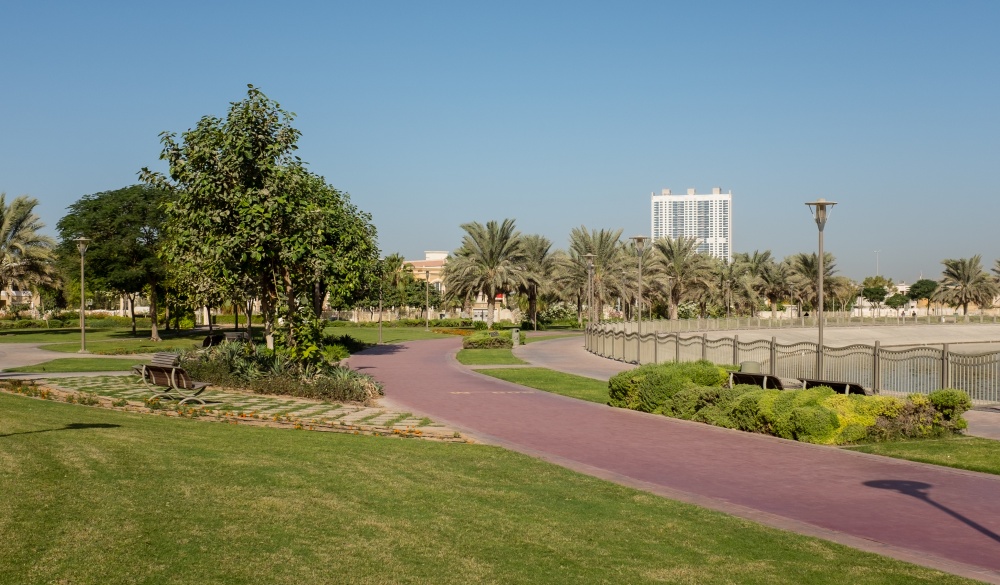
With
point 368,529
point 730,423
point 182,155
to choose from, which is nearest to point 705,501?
point 368,529

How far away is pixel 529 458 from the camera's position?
496 inches

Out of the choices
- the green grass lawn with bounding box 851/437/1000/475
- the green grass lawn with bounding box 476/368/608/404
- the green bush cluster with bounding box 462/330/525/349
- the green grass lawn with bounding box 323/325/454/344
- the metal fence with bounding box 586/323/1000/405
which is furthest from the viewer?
the green grass lawn with bounding box 323/325/454/344

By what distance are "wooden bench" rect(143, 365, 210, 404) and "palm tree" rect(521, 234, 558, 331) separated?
49523 millimetres

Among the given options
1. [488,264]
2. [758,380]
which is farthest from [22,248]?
[758,380]

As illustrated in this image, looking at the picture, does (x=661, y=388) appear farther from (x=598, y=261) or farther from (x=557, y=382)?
(x=598, y=261)

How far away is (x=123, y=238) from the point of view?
53.4 metres

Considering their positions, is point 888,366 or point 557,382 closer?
point 888,366

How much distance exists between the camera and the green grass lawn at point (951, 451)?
1222 centimetres

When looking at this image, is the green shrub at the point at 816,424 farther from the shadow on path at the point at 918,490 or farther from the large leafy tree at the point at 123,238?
the large leafy tree at the point at 123,238

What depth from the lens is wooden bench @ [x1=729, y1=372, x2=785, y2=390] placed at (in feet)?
57.4

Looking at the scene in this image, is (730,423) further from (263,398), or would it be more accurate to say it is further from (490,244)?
(490,244)

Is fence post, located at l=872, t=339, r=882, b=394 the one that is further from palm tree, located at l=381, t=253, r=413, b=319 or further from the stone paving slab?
palm tree, located at l=381, t=253, r=413, b=319

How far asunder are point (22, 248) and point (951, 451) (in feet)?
212

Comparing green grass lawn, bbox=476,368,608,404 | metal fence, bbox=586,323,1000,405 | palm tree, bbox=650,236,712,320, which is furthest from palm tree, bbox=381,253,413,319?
metal fence, bbox=586,323,1000,405
